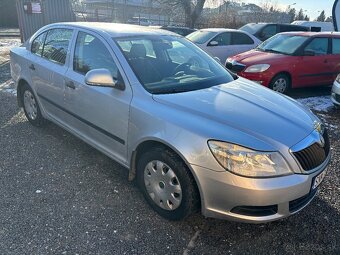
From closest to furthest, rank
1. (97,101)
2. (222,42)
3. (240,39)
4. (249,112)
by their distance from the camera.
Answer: (249,112) → (97,101) → (222,42) → (240,39)

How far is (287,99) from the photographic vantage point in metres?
3.46

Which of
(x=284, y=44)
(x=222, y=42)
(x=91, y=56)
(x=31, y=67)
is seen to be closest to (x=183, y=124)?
(x=91, y=56)

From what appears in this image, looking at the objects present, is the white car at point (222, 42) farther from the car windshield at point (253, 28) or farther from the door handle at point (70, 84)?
the door handle at point (70, 84)

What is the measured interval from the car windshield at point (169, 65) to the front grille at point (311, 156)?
45.8 inches

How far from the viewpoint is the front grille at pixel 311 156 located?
257 centimetres

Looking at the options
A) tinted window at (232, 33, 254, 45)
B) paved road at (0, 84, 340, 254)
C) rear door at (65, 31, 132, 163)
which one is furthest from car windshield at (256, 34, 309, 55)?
rear door at (65, 31, 132, 163)

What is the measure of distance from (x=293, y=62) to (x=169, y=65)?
4806 mm

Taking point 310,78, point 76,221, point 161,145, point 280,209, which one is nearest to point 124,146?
point 161,145

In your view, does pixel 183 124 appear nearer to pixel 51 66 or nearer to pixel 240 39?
pixel 51 66

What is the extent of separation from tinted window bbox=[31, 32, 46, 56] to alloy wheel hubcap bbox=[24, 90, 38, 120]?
2.04ft

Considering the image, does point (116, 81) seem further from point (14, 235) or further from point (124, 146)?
point (14, 235)

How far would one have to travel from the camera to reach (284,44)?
797cm

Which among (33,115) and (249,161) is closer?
A: (249,161)

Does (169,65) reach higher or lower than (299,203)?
higher
